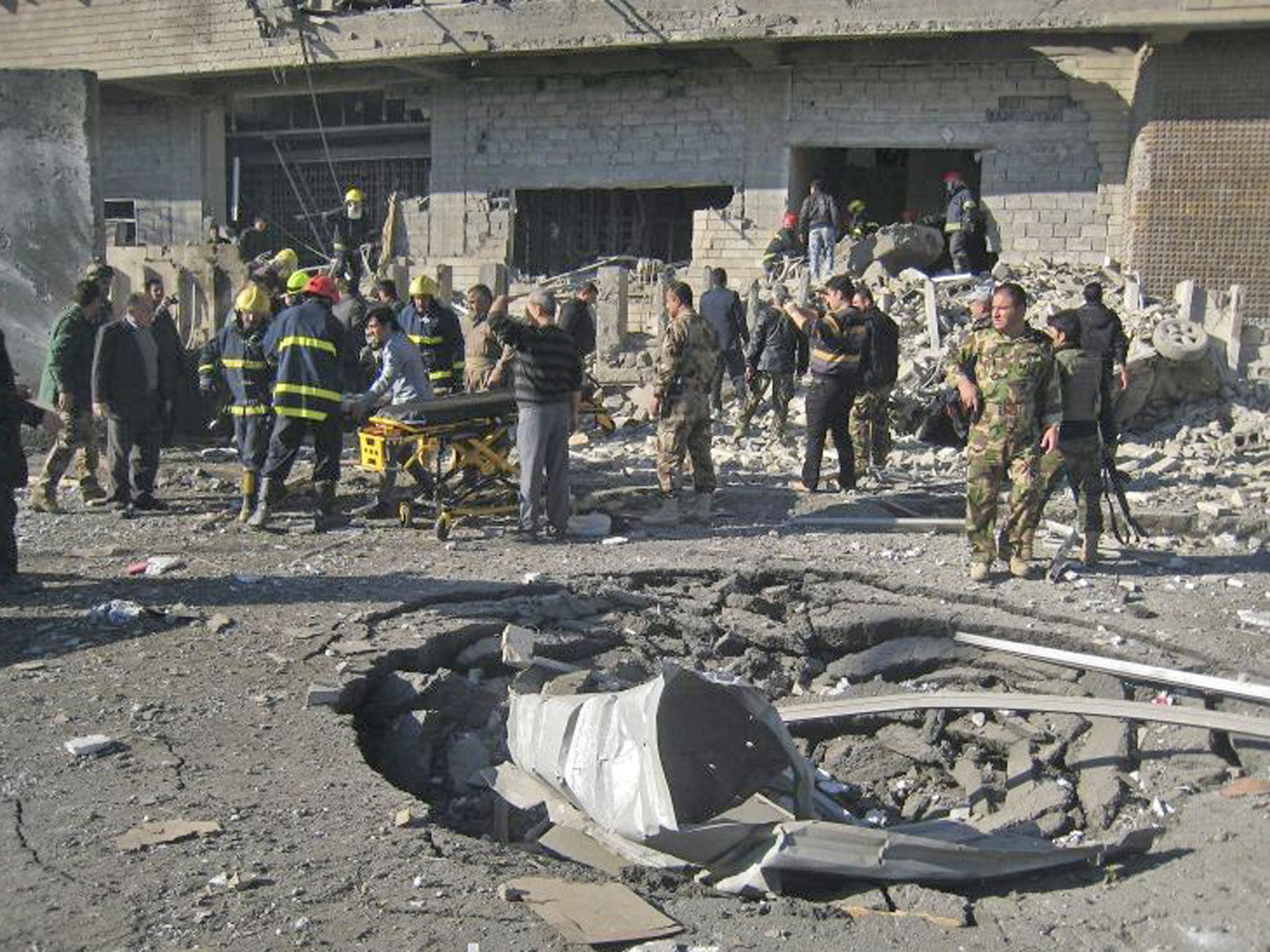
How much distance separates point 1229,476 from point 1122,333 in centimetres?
163

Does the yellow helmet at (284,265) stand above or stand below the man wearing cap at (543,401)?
above

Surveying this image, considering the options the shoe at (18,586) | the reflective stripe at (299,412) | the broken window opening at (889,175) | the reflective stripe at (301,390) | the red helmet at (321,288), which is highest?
the broken window opening at (889,175)

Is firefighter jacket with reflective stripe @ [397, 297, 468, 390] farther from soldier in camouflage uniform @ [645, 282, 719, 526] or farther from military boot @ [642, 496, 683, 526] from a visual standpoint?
military boot @ [642, 496, 683, 526]

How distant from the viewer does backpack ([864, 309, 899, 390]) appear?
36.0 feet

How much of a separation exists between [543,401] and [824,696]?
3090 millimetres

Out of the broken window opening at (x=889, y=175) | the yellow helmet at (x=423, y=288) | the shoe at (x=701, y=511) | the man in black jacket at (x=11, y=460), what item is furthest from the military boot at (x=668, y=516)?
the broken window opening at (x=889, y=175)

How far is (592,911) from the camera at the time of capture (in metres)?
4.01

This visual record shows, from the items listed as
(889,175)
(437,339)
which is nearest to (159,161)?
(889,175)

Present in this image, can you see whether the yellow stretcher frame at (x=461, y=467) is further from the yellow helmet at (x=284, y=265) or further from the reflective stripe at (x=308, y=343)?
the yellow helmet at (x=284, y=265)

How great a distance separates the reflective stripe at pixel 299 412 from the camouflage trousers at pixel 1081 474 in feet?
15.0

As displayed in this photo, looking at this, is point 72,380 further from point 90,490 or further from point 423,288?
point 423,288

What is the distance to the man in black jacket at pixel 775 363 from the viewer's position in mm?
12805

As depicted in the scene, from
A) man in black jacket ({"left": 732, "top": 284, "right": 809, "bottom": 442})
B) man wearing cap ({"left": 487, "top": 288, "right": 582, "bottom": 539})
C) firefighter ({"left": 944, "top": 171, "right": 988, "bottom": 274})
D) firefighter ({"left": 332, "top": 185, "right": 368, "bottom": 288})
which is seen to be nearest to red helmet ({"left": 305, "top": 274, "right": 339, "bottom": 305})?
man wearing cap ({"left": 487, "top": 288, "right": 582, "bottom": 539})

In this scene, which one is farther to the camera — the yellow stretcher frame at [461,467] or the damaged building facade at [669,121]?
the damaged building facade at [669,121]
